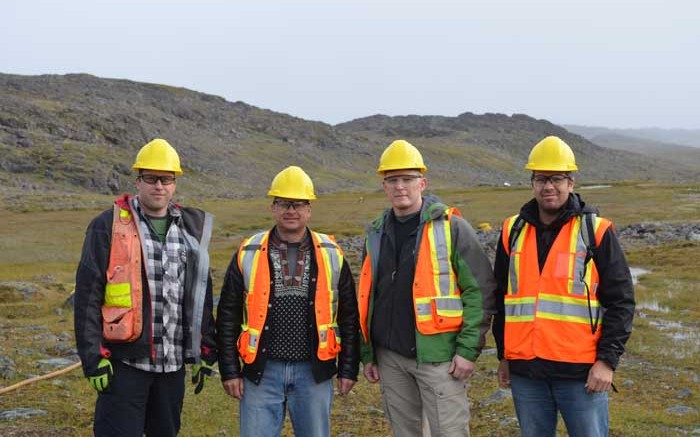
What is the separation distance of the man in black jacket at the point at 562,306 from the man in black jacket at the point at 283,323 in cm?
153

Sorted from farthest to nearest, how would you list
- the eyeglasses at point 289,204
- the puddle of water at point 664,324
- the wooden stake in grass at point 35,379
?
the puddle of water at point 664,324
the wooden stake in grass at point 35,379
the eyeglasses at point 289,204

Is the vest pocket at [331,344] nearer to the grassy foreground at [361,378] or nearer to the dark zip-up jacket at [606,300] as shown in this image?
the dark zip-up jacket at [606,300]

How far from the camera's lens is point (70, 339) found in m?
14.0

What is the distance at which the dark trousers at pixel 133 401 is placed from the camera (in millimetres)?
5664

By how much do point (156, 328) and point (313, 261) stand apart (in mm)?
1395

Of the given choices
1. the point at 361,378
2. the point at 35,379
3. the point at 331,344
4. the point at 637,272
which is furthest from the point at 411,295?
the point at 637,272

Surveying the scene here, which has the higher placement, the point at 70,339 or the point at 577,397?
the point at 577,397

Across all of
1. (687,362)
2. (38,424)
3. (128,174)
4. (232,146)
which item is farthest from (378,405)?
(232,146)

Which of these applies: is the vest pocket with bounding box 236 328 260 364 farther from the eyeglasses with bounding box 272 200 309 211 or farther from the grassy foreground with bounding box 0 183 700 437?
the grassy foreground with bounding box 0 183 700 437

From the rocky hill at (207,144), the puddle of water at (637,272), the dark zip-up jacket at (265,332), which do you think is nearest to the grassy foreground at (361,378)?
the puddle of water at (637,272)

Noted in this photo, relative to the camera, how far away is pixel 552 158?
18.8 ft

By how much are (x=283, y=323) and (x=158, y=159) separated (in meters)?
1.71

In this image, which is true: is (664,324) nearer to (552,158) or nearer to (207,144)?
(552,158)

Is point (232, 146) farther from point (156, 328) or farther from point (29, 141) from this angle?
point (156, 328)
